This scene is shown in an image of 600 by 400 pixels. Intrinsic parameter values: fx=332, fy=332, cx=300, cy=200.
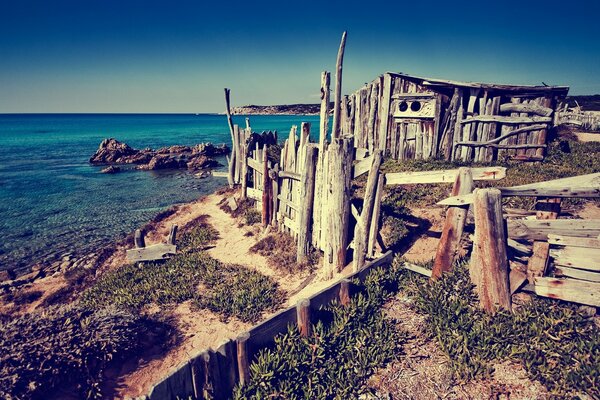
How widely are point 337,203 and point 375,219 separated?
861 millimetres

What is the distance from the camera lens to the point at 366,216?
6816 millimetres

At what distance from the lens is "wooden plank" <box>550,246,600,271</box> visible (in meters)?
4.70

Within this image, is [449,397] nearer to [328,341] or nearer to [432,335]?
[432,335]

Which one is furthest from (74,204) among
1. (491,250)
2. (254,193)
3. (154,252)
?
(491,250)

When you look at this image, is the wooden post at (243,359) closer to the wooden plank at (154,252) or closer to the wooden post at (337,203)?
the wooden post at (337,203)

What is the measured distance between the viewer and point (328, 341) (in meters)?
4.95

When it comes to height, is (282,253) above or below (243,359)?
below

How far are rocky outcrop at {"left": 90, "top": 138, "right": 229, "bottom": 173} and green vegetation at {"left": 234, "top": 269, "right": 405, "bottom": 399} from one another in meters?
24.2

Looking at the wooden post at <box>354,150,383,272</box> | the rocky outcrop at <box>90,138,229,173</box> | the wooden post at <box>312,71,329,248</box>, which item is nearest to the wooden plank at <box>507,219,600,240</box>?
→ the wooden post at <box>354,150,383,272</box>

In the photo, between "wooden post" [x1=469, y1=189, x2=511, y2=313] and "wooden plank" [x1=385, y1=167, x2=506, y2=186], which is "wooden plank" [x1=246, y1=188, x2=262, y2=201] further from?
"wooden post" [x1=469, y1=189, x2=511, y2=313]

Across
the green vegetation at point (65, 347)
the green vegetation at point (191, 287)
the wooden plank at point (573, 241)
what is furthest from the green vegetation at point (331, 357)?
the wooden plank at point (573, 241)

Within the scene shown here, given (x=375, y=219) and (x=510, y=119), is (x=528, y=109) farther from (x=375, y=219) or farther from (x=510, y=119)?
(x=375, y=219)

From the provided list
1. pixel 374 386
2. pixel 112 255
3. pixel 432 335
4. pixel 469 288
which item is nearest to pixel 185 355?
pixel 374 386

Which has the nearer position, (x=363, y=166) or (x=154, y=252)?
(x=363, y=166)
